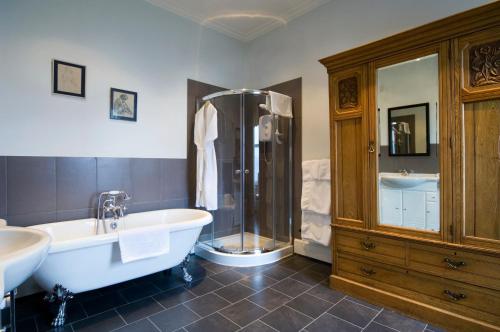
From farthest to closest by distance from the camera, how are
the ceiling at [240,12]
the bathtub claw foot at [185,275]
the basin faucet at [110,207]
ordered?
the ceiling at [240,12]
the basin faucet at [110,207]
the bathtub claw foot at [185,275]

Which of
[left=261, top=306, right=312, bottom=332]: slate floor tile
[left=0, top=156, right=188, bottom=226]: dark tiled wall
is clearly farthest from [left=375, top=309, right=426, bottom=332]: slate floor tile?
[left=0, top=156, right=188, bottom=226]: dark tiled wall

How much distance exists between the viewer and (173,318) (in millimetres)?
1849

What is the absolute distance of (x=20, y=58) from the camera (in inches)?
84.0

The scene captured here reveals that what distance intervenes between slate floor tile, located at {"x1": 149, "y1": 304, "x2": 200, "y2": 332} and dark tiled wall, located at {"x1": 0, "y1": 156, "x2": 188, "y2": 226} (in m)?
1.19

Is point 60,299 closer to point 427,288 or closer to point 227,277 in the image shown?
point 227,277

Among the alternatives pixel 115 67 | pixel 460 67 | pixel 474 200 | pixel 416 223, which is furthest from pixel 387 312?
pixel 115 67

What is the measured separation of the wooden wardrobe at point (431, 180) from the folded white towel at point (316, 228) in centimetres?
41

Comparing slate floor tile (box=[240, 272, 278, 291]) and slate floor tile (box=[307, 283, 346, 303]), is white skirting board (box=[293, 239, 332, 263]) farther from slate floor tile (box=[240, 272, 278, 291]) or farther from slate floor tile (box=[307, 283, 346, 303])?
slate floor tile (box=[240, 272, 278, 291])

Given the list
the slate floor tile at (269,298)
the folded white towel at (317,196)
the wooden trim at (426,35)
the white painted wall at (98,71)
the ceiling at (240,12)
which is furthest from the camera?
the ceiling at (240,12)

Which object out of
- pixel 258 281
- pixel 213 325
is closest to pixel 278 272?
pixel 258 281

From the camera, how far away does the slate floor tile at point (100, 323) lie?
174 centimetres

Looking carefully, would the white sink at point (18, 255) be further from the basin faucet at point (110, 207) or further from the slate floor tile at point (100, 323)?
the basin faucet at point (110, 207)

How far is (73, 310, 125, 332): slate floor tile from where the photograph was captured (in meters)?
1.74

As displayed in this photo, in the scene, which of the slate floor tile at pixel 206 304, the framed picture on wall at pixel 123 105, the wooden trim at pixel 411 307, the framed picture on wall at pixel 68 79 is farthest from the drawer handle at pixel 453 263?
the framed picture on wall at pixel 68 79
